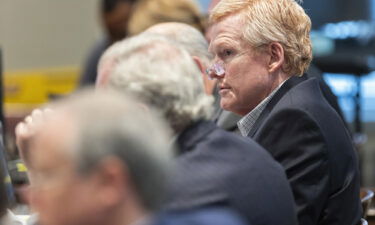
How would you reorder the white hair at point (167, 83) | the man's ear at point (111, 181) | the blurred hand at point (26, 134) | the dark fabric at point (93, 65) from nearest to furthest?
the man's ear at point (111, 181), the white hair at point (167, 83), the blurred hand at point (26, 134), the dark fabric at point (93, 65)

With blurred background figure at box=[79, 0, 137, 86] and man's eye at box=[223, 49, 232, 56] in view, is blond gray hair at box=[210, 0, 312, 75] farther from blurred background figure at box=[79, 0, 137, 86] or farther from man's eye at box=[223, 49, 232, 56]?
blurred background figure at box=[79, 0, 137, 86]

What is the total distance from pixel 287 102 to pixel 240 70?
293 millimetres

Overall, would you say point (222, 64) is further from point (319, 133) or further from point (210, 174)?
point (210, 174)

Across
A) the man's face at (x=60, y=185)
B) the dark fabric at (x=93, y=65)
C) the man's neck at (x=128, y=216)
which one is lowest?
the dark fabric at (x=93, y=65)

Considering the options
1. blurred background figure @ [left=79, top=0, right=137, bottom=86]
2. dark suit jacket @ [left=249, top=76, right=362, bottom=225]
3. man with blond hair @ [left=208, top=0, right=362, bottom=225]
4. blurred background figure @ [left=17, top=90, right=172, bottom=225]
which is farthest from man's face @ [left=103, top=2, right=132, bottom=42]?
blurred background figure @ [left=17, top=90, right=172, bottom=225]

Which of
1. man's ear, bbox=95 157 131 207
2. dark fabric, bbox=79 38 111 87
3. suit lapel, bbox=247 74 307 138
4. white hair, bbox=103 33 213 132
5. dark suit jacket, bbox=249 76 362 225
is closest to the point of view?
man's ear, bbox=95 157 131 207

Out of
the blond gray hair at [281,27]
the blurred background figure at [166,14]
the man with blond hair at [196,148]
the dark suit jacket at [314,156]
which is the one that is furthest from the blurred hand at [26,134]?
the blurred background figure at [166,14]

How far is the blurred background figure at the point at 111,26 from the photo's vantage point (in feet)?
20.3

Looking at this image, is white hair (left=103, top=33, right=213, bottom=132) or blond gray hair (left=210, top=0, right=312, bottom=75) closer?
white hair (left=103, top=33, right=213, bottom=132)

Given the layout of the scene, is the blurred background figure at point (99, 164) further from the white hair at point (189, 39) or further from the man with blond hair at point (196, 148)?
the white hair at point (189, 39)

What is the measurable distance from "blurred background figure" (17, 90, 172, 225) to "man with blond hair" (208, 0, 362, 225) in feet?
3.83

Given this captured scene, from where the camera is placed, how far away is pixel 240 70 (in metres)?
3.05

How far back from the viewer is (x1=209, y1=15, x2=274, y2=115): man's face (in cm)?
303

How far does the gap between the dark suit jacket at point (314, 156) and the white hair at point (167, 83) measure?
571 millimetres
